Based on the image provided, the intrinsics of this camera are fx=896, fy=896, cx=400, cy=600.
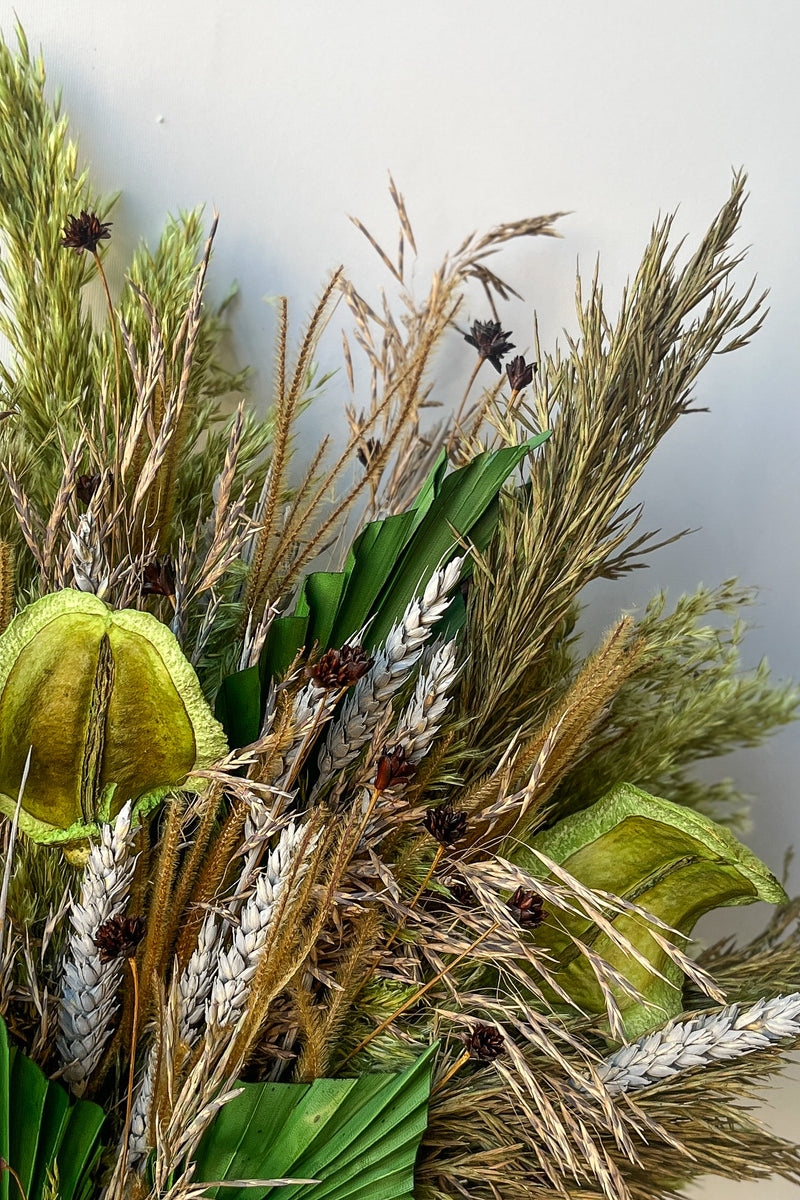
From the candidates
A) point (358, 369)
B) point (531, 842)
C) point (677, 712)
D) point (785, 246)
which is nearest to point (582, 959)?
point (531, 842)

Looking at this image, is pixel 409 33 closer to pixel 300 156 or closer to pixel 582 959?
pixel 300 156

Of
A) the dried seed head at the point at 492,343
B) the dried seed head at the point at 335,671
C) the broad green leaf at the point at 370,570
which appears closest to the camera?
the dried seed head at the point at 335,671

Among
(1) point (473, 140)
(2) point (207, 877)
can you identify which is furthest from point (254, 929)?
(1) point (473, 140)

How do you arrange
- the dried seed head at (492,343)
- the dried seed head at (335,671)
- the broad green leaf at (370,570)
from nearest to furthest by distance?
1. the dried seed head at (335,671)
2. the broad green leaf at (370,570)
3. the dried seed head at (492,343)

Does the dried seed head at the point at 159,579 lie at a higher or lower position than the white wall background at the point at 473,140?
lower

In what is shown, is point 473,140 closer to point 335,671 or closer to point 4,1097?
point 335,671

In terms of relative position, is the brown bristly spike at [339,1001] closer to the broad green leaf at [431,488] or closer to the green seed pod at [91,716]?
the green seed pod at [91,716]

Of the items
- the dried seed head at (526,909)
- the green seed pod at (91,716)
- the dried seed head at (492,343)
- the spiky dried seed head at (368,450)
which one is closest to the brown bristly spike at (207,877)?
the green seed pod at (91,716)
